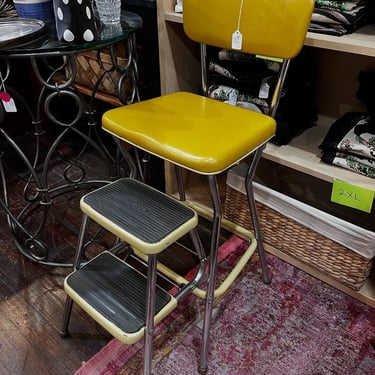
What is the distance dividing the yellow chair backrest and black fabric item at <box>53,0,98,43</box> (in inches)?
11.3

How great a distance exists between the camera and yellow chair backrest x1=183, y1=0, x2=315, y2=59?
967mm

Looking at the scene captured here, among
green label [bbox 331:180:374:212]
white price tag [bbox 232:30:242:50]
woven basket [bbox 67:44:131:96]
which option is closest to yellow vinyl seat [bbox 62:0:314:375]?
white price tag [bbox 232:30:242:50]

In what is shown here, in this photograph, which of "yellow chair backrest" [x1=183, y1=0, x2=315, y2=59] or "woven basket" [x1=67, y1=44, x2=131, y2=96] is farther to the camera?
"woven basket" [x1=67, y1=44, x2=131, y2=96]

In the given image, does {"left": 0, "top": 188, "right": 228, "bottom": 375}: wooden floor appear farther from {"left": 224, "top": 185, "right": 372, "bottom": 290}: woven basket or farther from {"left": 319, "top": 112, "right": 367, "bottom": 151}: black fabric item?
{"left": 319, "top": 112, "right": 367, "bottom": 151}: black fabric item

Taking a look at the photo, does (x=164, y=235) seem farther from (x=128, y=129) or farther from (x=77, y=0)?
(x=77, y=0)

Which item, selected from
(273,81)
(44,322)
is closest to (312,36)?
(273,81)

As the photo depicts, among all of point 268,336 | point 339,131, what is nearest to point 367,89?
point 339,131

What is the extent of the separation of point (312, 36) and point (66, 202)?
3.92ft

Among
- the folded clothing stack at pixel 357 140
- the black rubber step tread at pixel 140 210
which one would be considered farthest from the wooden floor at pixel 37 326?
the folded clothing stack at pixel 357 140

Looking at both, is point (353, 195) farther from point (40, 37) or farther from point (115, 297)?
point (40, 37)

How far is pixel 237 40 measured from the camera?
110cm

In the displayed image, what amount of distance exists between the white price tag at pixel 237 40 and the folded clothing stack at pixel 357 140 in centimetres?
38

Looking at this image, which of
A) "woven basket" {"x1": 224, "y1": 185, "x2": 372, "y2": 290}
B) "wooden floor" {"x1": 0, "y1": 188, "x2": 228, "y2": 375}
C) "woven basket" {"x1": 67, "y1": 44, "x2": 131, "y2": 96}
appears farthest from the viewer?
"woven basket" {"x1": 67, "y1": 44, "x2": 131, "y2": 96}

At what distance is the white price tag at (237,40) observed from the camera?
1.09 metres
